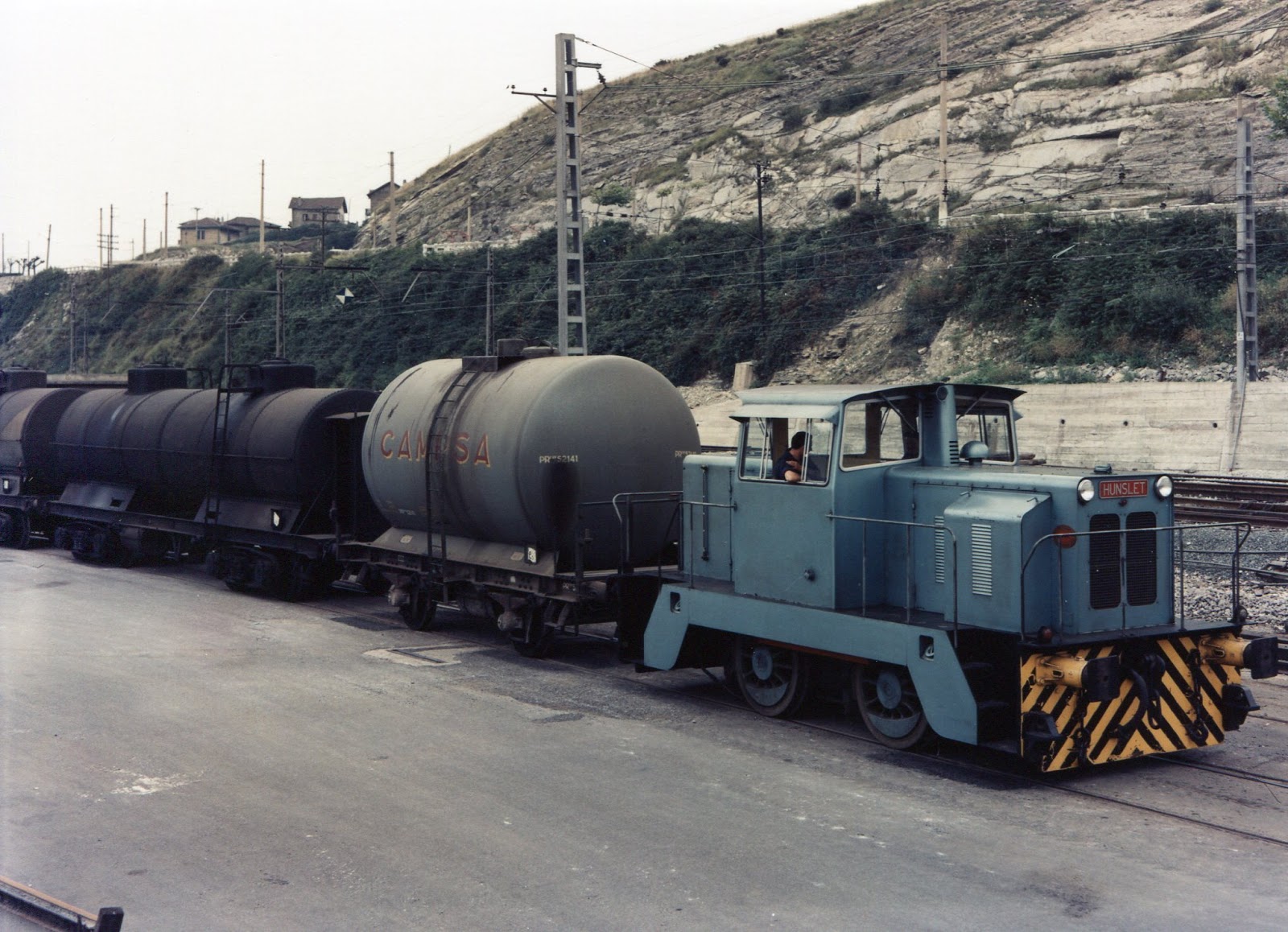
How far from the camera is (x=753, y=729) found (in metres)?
10.8

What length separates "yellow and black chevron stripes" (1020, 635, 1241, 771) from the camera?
9023mm

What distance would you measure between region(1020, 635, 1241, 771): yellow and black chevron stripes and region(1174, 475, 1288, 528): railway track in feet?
36.9

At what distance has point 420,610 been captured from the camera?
1605cm

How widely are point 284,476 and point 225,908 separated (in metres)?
12.3

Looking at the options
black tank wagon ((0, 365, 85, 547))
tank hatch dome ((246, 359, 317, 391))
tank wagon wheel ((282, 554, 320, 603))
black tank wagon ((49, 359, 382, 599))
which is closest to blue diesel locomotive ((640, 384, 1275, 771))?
black tank wagon ((49, 359, 382, 599))

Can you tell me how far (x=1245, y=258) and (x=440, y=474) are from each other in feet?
71.0

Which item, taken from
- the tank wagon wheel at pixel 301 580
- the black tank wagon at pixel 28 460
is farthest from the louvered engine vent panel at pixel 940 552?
the black tank wagon at pixel 28 460

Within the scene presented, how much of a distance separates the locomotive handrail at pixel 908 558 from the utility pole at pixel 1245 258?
2086 centimetres

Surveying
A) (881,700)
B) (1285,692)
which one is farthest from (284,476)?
(1285,692)

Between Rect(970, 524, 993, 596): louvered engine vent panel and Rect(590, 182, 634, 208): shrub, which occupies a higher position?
Rect(590, 182, 634, 208): shrub

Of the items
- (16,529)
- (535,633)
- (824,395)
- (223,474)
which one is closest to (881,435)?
(824,395)

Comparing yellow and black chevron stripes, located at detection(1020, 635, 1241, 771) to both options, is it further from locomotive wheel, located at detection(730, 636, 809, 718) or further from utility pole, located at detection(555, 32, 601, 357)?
utility pole, located at detection(555, 32, 601, 357)

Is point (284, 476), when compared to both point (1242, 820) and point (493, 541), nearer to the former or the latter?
point (493, 541)

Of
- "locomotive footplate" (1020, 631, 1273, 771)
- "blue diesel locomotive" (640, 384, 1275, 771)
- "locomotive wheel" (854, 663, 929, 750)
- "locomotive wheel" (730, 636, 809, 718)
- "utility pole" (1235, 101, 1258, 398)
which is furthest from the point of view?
"utility pole" (1235, 101, 1258, 398)
